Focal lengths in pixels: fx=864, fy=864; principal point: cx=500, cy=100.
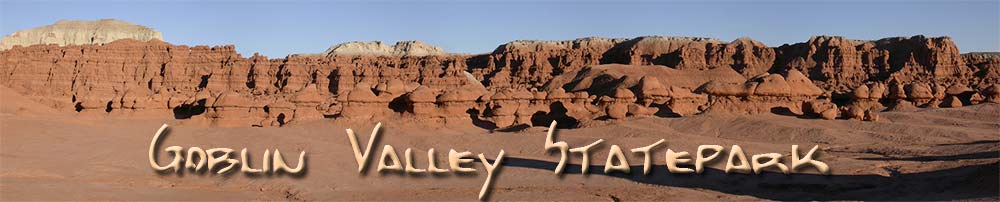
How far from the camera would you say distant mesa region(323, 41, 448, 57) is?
122375 millimetres

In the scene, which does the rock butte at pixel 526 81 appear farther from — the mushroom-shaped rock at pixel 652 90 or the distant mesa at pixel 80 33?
the distant mesa at pixel 80 33

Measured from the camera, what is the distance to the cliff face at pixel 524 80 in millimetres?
27797

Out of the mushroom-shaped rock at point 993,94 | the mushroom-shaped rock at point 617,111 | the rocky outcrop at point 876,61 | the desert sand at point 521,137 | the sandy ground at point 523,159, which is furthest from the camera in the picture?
the rocky outcrop at point 876,61

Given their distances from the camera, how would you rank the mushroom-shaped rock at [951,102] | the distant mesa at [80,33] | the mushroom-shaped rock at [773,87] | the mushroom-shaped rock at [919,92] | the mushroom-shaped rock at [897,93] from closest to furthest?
the mushroom-shaped rock at [773,87], the mushroom-shaped rock at [951,102], the mushroom-shaped rock at [919,92], the mushroom-shaped rock at [897,93], the distant mesa at [80,33]

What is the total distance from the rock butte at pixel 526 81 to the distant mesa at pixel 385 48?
20.8m

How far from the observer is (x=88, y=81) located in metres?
65.8

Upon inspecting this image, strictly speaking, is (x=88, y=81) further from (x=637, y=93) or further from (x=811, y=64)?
(x=811, y=64)

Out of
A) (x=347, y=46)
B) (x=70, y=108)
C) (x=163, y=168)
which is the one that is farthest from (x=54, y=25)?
(x=163, y=168)

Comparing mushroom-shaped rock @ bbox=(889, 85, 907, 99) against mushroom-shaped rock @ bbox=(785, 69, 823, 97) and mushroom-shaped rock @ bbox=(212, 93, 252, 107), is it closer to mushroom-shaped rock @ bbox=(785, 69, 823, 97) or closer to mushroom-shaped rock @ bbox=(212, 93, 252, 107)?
mushroom-shaped rock @ bbox=(785, 69, 823, 97)

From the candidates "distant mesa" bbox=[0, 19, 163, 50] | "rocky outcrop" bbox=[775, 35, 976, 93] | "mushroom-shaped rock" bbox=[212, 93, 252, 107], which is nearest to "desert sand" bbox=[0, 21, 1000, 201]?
"mushroom-shaped rock" bbox=[212, 93, 252, 107]

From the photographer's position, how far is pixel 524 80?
78625mm

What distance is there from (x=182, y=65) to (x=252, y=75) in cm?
573

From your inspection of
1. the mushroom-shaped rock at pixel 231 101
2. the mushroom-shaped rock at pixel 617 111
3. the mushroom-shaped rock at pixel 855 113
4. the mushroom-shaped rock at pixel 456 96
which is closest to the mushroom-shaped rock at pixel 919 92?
the mushroom-shaped rock at pixel 855 113

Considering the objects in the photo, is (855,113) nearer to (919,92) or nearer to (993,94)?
(919,92)
